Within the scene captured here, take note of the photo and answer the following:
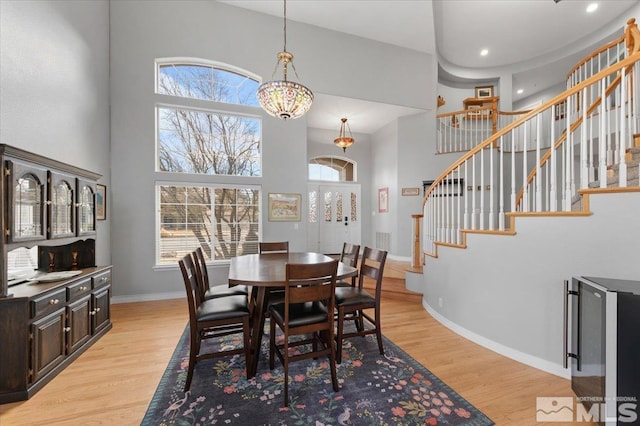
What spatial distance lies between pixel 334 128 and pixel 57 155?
558cm

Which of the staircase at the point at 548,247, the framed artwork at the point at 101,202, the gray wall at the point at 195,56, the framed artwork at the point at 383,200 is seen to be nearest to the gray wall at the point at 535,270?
the staircase at the point at 548,247

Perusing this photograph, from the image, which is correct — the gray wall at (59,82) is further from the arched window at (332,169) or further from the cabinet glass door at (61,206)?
the arched window at (332,169)

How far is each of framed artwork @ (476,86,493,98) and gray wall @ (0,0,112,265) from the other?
8455 millimetres

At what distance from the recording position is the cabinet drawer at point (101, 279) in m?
2.88

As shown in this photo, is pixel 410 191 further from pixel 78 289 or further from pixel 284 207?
pixel 78 289

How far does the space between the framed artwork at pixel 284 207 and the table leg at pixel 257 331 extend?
2.53m

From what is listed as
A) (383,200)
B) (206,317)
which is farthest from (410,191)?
(206,317)

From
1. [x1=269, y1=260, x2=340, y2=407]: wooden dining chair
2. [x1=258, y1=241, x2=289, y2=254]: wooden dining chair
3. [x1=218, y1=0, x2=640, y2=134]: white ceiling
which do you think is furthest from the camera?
[x1=218, y1=0, x2=640, y2=134]: white ceiling

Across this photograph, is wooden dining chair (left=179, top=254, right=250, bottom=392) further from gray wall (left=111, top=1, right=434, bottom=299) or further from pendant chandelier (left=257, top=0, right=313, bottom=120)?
gray wall (left=111, top=1, right=434, bottom=299)

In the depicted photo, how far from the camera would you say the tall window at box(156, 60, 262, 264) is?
4.34 meters

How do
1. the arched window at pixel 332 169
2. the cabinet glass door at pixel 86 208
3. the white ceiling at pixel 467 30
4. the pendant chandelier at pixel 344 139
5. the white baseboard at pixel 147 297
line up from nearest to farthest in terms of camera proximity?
the cabinet glass door at pixel 86 208 < the white baseboard at pixel 147 297 < the white ceiling at pixel 467 30 < the pendant chandelier at pixel 344 139 < the arched window at pixel 332 169

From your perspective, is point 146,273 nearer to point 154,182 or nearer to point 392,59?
point 154,182

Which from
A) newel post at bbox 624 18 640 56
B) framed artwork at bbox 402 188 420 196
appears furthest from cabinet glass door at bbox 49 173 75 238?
newel post at bbox 624 18 640 56

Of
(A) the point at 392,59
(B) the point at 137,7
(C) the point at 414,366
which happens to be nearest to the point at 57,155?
(B) the point at 137,7
